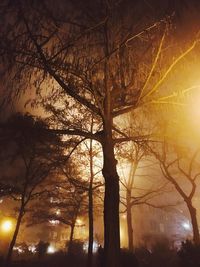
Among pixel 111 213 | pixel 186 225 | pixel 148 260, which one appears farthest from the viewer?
pixel 186 225

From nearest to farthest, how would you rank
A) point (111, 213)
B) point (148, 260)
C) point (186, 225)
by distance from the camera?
point (111, 213) < point (148, 260) < point (186, 225)

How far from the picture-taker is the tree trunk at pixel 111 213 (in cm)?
790

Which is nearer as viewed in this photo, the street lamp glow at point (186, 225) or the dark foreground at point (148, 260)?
the dark foreground at point (148, 260)

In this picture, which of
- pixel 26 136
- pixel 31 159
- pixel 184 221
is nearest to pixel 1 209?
pixel 31 159

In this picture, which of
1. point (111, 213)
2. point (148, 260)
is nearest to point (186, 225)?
point (148, 260)

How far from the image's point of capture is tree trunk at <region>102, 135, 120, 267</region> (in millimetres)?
7898

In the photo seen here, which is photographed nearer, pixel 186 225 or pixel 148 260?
pixel 148 260

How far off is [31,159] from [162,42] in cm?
1993

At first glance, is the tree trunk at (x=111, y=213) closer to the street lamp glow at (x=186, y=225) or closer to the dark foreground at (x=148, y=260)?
the dark foreground at (x=148, y=260)

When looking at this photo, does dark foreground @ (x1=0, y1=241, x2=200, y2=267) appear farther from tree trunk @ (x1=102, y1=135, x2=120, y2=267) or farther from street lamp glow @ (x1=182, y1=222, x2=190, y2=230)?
street lamp glow @ (x1=182, y1=222, x2=190, y2=230)

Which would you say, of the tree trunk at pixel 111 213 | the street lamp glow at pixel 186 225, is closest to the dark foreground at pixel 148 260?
the tree trunk at pixel 111 213

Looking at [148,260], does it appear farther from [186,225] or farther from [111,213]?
[186,225]

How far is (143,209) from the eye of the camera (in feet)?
273

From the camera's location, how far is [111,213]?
27.4ft
